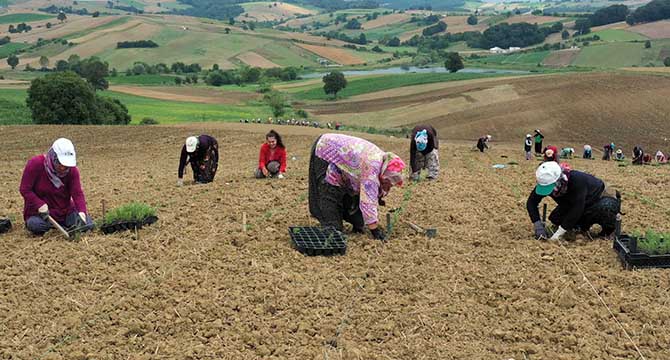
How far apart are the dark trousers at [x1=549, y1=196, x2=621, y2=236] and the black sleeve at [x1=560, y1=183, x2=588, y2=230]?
21 centimetres

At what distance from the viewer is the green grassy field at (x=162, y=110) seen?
4420 cm

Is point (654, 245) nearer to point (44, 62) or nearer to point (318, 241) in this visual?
point (318, 241)

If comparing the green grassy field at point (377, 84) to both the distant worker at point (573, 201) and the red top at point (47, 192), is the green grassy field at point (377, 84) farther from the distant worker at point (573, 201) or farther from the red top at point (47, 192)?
the distant worker at point (573, 201)

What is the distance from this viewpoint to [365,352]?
5484mm

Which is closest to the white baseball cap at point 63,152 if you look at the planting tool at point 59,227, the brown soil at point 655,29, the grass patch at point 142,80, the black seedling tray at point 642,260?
the planting tool at point 59,227

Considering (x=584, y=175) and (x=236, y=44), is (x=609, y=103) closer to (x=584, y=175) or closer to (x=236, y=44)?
(x=584, y=175)

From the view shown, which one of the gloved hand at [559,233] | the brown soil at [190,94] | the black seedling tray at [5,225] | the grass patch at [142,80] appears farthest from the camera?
the grass patch at [142,80]

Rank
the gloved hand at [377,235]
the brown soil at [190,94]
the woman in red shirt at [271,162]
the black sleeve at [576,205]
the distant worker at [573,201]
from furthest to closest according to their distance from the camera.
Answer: the brown soil at [190,94], the woman in red shirt at [271,162], the gloved hand at [377,235], the black sleeve at [576,205], the distant worker at [573,201]

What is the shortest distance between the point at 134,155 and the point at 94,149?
248 centimetres

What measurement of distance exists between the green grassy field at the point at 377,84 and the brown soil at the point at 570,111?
12665mm

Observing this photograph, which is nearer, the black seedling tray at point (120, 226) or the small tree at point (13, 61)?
the black seedling tray at point (120, 226)

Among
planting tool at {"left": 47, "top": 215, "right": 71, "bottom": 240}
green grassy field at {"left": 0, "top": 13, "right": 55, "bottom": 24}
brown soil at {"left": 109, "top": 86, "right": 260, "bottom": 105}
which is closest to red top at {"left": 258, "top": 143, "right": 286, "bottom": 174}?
planting tool at {"left": 47, "top": 215, "right": 71, "bottom": 240}

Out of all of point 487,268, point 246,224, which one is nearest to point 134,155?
point 246,224

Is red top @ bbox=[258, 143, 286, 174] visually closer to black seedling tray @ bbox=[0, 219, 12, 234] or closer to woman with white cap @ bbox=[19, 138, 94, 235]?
woman with white cap @ bbox=[19, 138, 94, 235]
